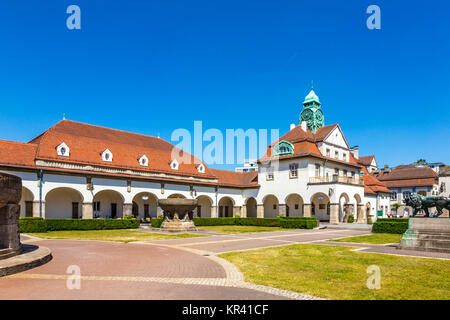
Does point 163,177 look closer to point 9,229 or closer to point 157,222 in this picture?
point 157,222

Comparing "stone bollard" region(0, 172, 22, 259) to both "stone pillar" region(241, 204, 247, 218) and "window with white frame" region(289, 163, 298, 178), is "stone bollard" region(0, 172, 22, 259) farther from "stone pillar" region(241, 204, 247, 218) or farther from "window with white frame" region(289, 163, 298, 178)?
"stone pillar" region(241, 204, 247, 218)

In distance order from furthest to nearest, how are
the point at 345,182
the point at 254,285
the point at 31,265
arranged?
the point at 345,182
the point at 31,265
the point at 254,285

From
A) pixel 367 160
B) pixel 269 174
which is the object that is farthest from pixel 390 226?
pixel 367 160

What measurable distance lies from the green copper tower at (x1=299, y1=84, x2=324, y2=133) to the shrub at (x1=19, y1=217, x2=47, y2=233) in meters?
36.7

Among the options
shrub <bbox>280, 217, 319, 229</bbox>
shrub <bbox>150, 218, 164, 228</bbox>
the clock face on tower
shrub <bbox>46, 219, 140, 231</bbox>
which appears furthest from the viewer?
the clock face on tower

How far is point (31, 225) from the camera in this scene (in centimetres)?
2444

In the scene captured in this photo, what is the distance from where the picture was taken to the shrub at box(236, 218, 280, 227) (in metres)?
35.8

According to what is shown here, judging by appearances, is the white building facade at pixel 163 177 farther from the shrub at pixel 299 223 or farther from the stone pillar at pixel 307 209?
the shrub at pixel 299 223

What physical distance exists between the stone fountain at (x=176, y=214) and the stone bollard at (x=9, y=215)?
15.2 m

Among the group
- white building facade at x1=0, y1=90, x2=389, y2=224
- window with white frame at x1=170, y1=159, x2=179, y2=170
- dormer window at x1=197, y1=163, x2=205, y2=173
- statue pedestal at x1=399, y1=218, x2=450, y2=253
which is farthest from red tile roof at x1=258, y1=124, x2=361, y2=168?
statue pedestal at x1=399, y1=218, x2=450, y2=253
